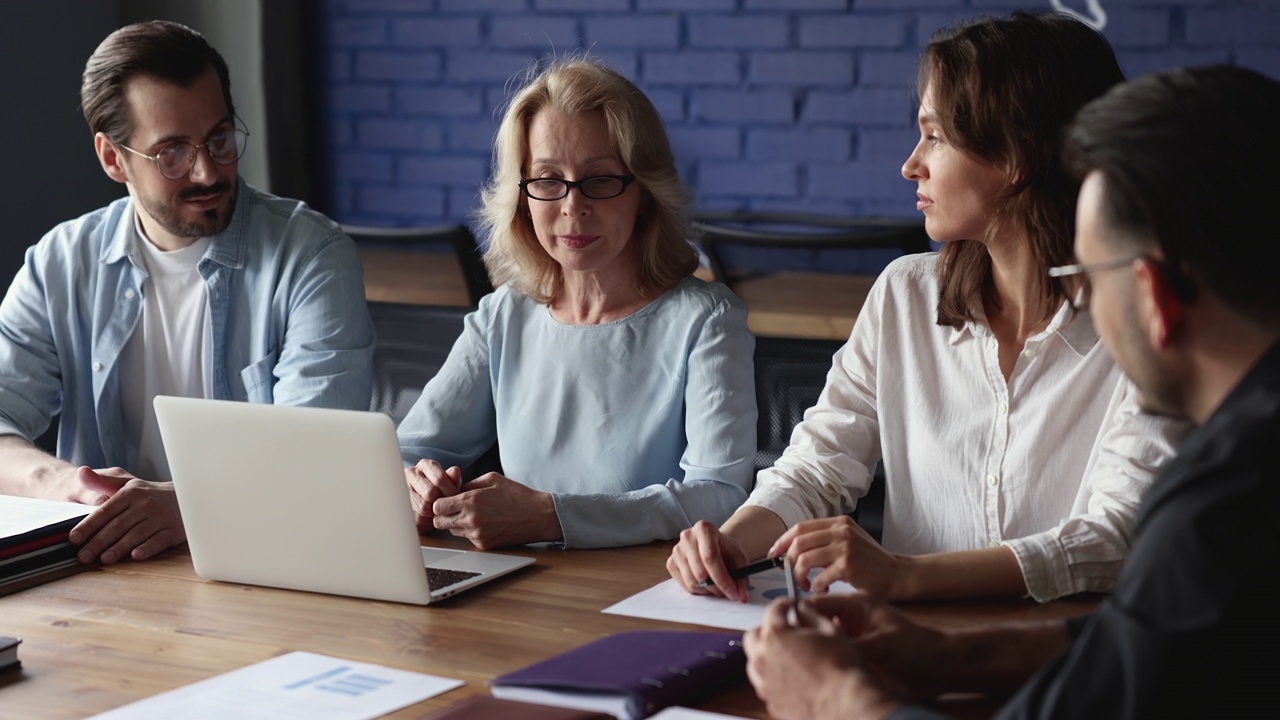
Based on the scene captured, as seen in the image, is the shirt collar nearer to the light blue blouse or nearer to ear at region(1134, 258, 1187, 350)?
the light blue blouse

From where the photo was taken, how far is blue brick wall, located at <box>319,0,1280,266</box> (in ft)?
11.3

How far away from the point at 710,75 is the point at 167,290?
2.05m

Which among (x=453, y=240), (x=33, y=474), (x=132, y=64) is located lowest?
(x=33, y=474)

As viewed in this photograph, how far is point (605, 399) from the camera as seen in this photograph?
196cm

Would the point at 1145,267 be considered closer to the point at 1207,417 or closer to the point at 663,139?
the point at 1207,417

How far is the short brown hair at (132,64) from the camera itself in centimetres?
215

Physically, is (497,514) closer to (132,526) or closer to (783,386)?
(132,526)

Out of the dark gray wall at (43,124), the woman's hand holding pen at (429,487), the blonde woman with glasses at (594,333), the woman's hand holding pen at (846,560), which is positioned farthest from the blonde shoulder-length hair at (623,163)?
the dark gray wall at (43,124)

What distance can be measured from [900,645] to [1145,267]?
398 mm

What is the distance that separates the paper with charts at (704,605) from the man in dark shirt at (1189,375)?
0.34m

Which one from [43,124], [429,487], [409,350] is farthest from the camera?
[43,124]

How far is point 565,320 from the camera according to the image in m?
2.04

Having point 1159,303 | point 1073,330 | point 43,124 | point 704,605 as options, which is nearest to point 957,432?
point 1073,330

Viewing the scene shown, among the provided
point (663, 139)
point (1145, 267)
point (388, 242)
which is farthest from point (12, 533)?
point (388, 242)
